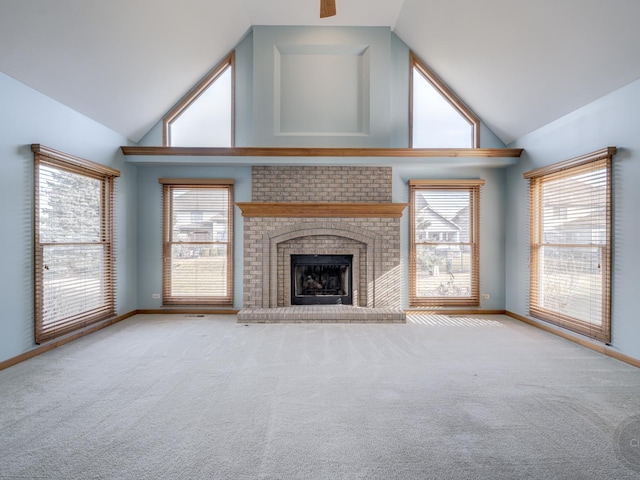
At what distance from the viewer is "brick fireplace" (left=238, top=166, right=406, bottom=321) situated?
5.27 metres

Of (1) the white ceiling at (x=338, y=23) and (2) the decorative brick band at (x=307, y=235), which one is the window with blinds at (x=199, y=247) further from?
(1) the white ceiling at (x=338, y=23)

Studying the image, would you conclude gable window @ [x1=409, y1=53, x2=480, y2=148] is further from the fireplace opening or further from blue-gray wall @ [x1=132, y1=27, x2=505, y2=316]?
the fireplace opening

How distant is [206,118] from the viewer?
5.41m

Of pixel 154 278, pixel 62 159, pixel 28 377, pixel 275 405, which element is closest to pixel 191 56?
pixel 62 159

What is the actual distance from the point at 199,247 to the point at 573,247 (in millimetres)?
5228

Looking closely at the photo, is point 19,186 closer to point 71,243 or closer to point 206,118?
point 71,243

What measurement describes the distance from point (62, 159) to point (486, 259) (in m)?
6.00

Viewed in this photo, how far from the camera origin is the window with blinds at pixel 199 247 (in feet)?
17.8

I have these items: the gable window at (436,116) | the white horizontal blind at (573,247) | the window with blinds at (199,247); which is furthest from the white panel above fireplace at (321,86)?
the white horizontal blind at (573,247)

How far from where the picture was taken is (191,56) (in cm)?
475

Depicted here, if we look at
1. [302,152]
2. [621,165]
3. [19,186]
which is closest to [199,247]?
[302,152]

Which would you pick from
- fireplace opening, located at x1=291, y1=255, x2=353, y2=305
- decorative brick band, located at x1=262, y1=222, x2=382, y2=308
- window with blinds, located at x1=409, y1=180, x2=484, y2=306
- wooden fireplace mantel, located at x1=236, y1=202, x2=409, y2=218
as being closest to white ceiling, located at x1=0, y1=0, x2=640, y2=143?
window with blinds, located at x1=409, y1=180, x2=484, y2=306

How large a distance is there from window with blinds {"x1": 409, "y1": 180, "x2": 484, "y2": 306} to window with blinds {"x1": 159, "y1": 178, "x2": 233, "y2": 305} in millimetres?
3015

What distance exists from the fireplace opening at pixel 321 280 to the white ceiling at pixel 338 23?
3128 mm
